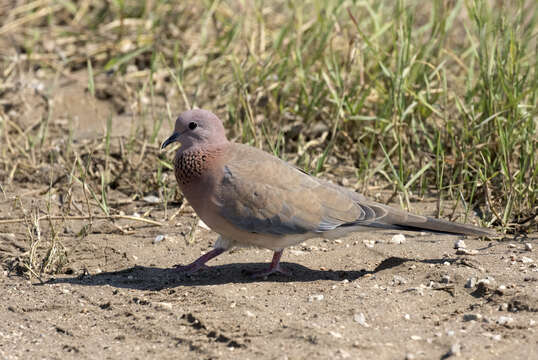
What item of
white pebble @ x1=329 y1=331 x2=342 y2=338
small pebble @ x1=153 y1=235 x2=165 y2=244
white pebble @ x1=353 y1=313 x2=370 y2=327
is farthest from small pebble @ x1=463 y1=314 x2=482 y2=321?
small pebble @ x1=153 y1=235 x2=165 y2=244

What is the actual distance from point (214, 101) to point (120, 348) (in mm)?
2685

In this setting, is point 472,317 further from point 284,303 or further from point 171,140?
point 171,140

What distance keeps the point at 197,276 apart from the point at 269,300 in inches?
20.3

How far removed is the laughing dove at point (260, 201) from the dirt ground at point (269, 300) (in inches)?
8.5

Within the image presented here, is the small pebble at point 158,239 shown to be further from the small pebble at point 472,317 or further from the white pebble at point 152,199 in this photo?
the small pebble at point 472,317

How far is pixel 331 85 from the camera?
519cm

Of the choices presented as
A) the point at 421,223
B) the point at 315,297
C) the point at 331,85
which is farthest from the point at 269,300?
the point at 331,85

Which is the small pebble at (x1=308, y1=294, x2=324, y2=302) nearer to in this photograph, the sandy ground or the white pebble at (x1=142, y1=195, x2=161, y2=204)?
the sandy ground

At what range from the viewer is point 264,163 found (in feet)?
12.3

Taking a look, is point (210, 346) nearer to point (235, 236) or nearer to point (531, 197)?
point (235, 236)

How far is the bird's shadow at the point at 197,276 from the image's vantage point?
Answer: 3.73m

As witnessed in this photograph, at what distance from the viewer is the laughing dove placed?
362 centimetres

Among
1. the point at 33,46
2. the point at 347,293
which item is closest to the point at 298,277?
the point at 347,293

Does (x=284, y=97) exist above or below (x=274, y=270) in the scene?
above
